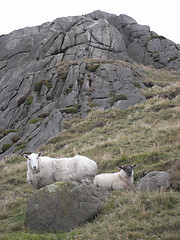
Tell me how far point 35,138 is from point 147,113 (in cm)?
1188

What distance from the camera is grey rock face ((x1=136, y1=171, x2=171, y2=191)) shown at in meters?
8.30

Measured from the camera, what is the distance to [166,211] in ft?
20.8

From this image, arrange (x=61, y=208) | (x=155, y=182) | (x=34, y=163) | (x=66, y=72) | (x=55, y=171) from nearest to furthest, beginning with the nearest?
(x=61, y=208) < (x=155, y=182) < (x=34, y=163) < (x=55, y=171) < (x=66, y=72)

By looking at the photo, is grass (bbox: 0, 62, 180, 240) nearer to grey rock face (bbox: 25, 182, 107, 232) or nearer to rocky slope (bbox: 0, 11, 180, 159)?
grey rock face (bbox: 25, 182, 107, 232)

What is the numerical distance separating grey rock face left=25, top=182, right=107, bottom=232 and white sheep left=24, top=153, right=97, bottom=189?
249cm

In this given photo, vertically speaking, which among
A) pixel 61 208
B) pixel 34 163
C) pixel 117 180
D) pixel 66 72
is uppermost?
pixel 61 208

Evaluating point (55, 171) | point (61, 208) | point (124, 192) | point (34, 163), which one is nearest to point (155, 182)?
point (124, 192)

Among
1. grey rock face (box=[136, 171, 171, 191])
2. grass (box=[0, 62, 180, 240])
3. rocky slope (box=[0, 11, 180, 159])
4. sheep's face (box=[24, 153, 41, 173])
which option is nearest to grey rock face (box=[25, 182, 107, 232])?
grass (box=[0, 62, 180, 240])

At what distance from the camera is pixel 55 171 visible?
10211mm

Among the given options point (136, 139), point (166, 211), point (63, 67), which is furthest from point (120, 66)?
point (166, 211)

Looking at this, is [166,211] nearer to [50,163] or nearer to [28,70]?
[50,163]

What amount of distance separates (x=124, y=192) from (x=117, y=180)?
1595 mm

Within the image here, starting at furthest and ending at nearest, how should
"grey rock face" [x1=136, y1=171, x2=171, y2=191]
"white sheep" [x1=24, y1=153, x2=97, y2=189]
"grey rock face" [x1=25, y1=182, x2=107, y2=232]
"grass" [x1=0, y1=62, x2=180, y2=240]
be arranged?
"white sheep" [x1=24, y1=153, x2=97, y2=189] → "grey rock face" [x1=136, y1=171, x2=171, y2=191] → "grey rock face" [x1=25, y1=182, x2=107, y2=232] → "grass" [x1=0, y1=62, x2=180, y2=240]

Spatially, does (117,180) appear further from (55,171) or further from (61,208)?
Result: (61,208)
